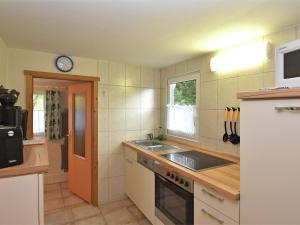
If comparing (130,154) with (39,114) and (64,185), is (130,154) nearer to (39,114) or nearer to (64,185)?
(64,185)

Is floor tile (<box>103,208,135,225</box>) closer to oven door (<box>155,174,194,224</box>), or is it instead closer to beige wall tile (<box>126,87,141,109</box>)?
oven door (<box>155,174,194,224</box>)

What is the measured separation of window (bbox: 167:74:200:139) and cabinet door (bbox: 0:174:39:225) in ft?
6.08

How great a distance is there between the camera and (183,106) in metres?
2.71

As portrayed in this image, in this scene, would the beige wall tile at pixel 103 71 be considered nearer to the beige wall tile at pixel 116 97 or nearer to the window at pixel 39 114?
the beige wall tile at pixel 116 97

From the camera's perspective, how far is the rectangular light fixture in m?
1.66

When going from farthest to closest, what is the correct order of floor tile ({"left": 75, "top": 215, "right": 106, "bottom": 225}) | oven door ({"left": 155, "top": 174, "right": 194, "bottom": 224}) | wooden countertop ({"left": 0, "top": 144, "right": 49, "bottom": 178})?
floor tile ({"left": 75, "top": 215, "right": 106, "bottom": 225})
oven door ({"left": 155, "top": 174, "right": 194, "bottom": 224})
wooden countertop ({"left": 0, "top": 144, "right": 49, "bottom": 178})

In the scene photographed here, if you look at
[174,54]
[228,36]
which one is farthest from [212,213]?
[174,54]

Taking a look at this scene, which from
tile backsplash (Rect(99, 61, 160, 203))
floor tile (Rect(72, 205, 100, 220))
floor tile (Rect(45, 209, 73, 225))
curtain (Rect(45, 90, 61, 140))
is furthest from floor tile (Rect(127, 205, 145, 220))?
curtain (Rect(45, 90, 61, 140))

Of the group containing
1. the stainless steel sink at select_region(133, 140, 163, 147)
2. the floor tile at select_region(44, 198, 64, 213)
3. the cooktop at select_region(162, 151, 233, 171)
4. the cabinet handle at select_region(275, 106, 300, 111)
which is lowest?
the floor tile at select_region(44, 198, 64, 213)

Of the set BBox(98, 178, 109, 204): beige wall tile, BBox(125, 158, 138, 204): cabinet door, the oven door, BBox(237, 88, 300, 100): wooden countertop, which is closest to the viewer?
BBox(237, 88, 300, 100): wooden countertop

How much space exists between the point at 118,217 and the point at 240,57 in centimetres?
231

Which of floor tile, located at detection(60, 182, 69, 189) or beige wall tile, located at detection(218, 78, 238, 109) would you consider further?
floor tile, located at detection(60, 182, 69, 189)

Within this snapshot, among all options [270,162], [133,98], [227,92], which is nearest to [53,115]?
[133,98]

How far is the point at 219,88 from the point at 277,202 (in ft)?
4.59
